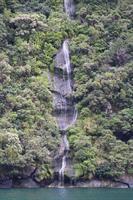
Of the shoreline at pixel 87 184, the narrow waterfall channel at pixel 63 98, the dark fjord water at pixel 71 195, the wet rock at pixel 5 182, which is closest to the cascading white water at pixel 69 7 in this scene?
the narrow waterfall channel at pixel 63 98

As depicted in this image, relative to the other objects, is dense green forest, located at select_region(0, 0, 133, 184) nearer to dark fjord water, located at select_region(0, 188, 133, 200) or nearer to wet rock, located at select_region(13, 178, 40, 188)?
wet rock, located at select_region(13, 178, 40, 188)

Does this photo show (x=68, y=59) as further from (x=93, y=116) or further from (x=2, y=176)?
(x=2, y=176)

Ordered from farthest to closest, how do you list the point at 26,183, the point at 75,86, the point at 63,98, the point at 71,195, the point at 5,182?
the point at 75,86, the point at 63,98, the point at 26,183, the point at 5,182, the point at 71,195

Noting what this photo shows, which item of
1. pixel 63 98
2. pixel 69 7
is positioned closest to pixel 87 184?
pixel 63 98

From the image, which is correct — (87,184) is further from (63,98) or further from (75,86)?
(75,86)

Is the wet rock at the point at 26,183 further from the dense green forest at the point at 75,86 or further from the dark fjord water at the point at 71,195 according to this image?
the dark fjord water at the point at 71,195

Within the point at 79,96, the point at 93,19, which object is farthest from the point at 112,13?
the point at 79,96
